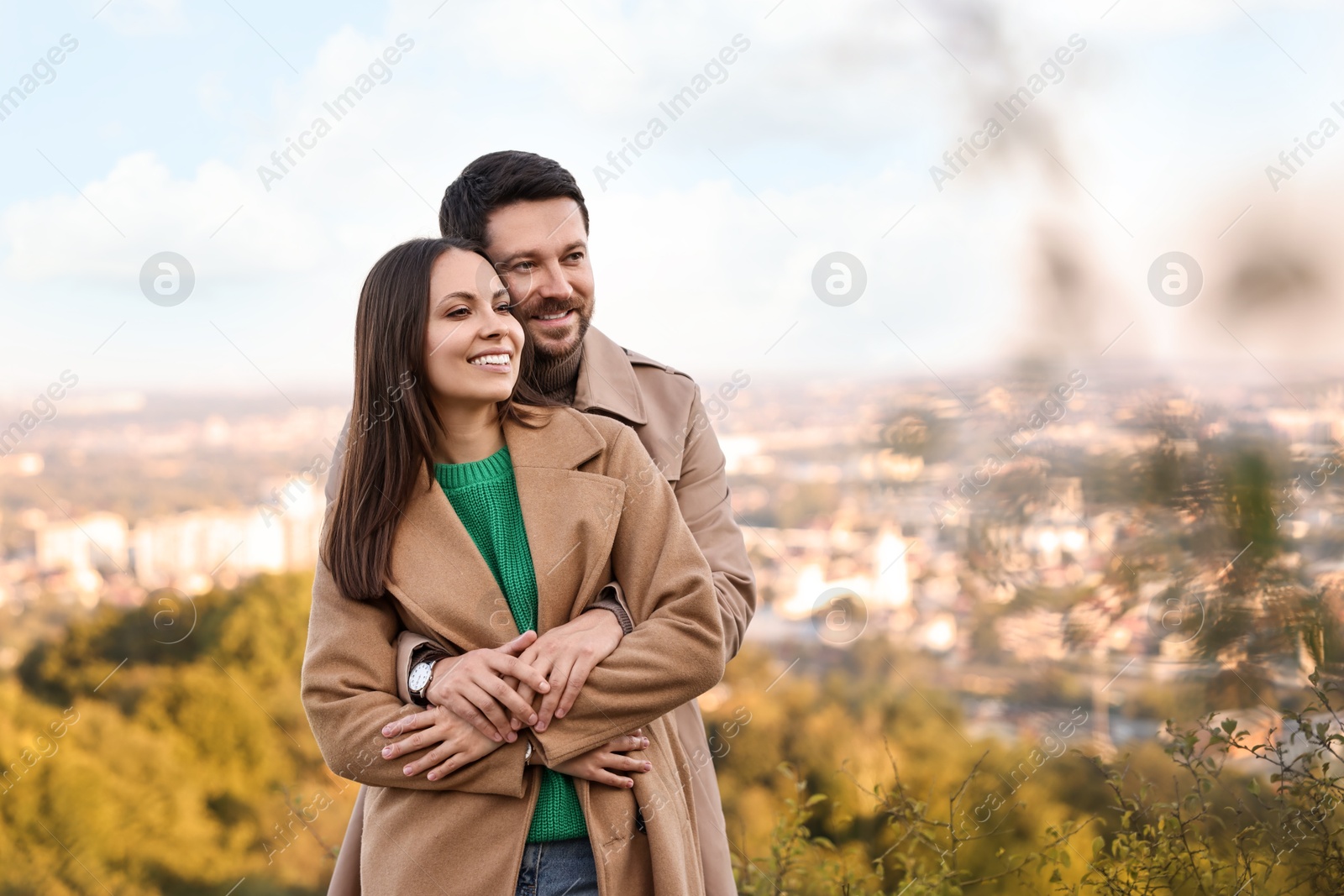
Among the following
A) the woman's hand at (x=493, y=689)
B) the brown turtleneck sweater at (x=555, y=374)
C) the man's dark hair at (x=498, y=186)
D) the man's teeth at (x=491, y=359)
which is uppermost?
the man's dark hair at (x=498, y=186)

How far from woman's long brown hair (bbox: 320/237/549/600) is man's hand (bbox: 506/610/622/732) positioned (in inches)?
11.4

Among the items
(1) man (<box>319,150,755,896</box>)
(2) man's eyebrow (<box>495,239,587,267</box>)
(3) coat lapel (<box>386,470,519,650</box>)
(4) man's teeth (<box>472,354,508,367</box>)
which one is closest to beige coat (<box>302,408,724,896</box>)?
(3) coat lapel (<box>386,470,519,650</box>)

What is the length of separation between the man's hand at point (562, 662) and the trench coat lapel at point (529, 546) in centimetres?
7

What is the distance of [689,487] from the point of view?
203 cm

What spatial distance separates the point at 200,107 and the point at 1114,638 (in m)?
5.28

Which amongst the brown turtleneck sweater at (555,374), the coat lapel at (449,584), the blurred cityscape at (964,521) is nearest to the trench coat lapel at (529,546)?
the coat lapel at (449,584)

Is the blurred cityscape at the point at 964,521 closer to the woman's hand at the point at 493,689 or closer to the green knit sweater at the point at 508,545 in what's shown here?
the green knit sweater at the point at 508,545

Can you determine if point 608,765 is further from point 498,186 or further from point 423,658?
point 498,186

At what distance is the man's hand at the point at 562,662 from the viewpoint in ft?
4.71

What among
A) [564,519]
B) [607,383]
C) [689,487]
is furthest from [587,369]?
[564,519]

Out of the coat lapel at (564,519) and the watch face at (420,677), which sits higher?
the coat lapel at (564,519)

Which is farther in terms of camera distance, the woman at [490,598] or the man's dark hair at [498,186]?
the man's dark hair at [498,186]

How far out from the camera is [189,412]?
5500mm

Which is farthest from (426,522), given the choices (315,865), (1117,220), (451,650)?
(315,865)
